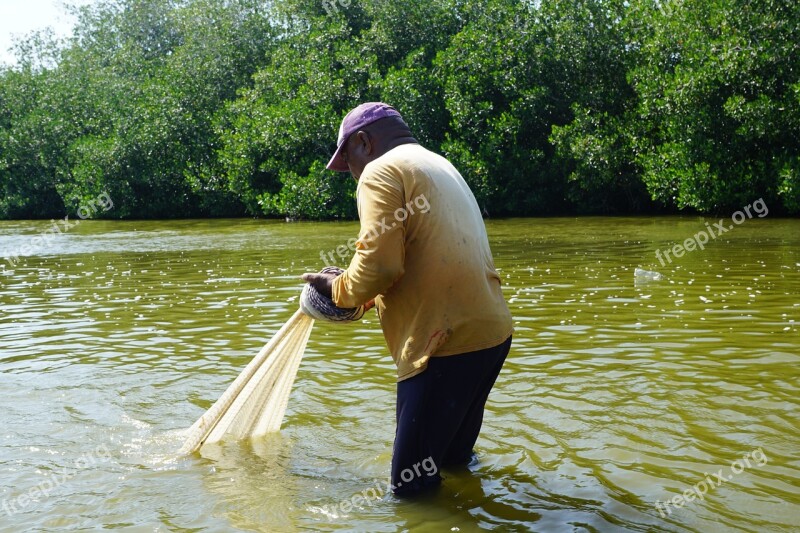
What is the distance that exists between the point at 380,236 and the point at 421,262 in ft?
0.81

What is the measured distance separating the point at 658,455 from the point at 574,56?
2672cm

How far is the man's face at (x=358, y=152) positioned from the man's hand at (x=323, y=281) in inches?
19.3

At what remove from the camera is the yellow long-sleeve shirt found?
3.62m

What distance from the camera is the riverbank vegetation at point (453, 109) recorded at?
24391 mm

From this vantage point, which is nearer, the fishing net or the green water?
the green water

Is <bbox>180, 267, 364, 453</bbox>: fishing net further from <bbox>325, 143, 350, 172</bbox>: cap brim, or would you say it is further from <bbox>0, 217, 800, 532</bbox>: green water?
<bbox>325, 143, 350, 172</bbox>: cap brim

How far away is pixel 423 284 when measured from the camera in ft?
12.2

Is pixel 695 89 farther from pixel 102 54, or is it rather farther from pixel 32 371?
pixel 102 54

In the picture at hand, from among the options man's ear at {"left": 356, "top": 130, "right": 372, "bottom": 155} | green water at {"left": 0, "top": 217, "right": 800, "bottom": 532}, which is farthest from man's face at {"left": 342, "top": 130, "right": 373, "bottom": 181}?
green water at {"left": 0, "top": 217, "right": 800, "bottom": 532}

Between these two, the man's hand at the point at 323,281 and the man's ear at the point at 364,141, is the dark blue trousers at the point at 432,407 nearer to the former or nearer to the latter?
the man's hand at the point at 323,281

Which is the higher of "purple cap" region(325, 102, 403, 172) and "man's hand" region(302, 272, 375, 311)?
"purple cap" region(325, 102, 403, 172)

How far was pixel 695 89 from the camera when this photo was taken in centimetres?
2419

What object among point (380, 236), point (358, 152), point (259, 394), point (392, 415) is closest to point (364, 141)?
point (358, 152)

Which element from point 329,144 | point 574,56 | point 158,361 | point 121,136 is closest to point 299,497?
point 158,361
